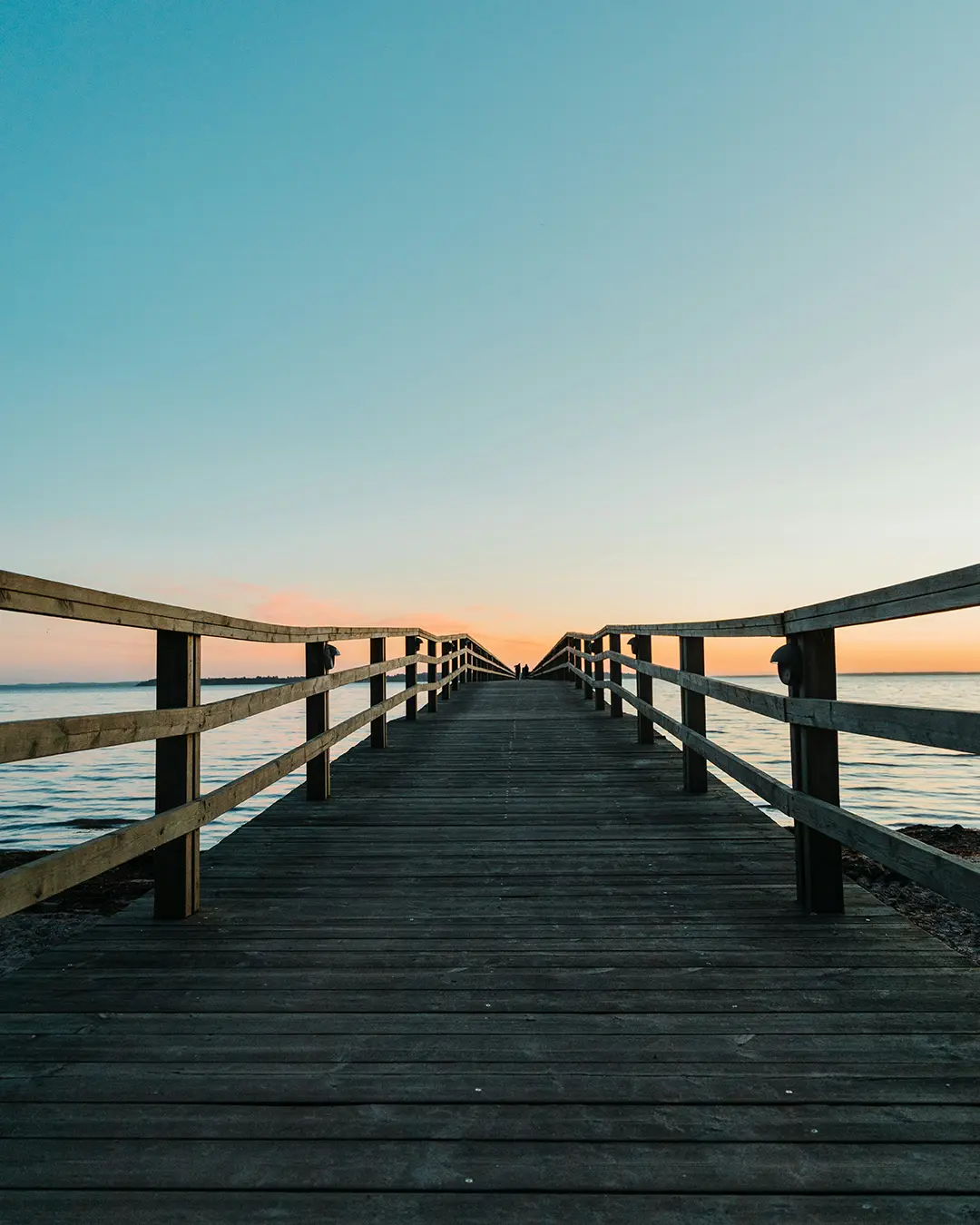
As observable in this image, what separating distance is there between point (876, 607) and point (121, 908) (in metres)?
5.05

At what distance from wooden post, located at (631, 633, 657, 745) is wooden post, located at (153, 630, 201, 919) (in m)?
4.52

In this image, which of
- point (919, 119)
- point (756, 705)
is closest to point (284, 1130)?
point (756, 705)

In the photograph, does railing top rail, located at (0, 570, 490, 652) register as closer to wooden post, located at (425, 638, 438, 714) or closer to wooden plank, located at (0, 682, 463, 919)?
wooden plank, located at (0, 682, 463, 919)

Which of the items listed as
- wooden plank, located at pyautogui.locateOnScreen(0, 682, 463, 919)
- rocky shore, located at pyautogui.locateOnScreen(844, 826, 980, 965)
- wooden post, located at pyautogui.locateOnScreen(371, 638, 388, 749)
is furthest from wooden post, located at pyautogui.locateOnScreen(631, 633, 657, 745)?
wooden plank, located at pyautogui.locateOnScreen(0, 682, 463, 919)

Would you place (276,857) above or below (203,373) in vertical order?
below

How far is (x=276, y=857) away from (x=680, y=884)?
6.95ft

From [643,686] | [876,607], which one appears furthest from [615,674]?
[876,607]

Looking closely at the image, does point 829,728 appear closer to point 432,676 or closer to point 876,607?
point 876,607

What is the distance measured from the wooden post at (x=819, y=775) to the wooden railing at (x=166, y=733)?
2498 millimetres

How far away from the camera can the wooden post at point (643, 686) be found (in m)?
7.11

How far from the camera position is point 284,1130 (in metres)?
1.67

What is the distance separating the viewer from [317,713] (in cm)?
498

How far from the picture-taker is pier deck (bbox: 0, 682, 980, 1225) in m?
1.49

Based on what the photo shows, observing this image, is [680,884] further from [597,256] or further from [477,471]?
[477,471]
